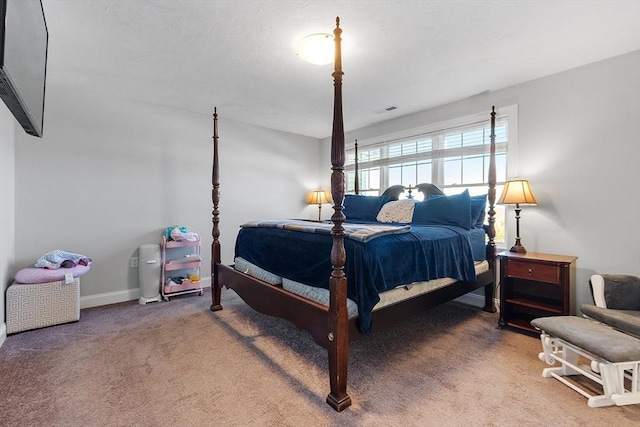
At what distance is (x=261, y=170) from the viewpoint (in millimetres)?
4715

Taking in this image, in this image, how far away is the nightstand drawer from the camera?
2.45 meters

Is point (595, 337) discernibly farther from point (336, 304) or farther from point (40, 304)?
point (40, 304)

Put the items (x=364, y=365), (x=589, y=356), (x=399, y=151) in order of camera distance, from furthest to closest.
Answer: (x=399, y=151) → (x=364, y=365) → (x=589, y=356)

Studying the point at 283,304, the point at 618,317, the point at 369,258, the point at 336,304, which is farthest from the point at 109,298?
the point at 618,317

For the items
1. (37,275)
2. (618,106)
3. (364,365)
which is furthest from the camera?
(37,275)

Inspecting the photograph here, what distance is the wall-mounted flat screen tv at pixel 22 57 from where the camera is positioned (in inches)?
38.2

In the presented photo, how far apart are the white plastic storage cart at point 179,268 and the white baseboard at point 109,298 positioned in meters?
0.37

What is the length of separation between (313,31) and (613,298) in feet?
9.41

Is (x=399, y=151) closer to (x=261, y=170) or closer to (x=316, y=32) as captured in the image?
(x=261, y=170)

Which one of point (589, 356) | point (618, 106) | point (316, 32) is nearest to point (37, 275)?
point (316, 32)

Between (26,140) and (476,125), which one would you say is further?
(476,125)

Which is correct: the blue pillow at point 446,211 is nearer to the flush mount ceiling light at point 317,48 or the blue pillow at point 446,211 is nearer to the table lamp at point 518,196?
the table lamp at point 518,196

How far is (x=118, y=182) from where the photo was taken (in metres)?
3.51

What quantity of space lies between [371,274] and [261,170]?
3.32 meters
